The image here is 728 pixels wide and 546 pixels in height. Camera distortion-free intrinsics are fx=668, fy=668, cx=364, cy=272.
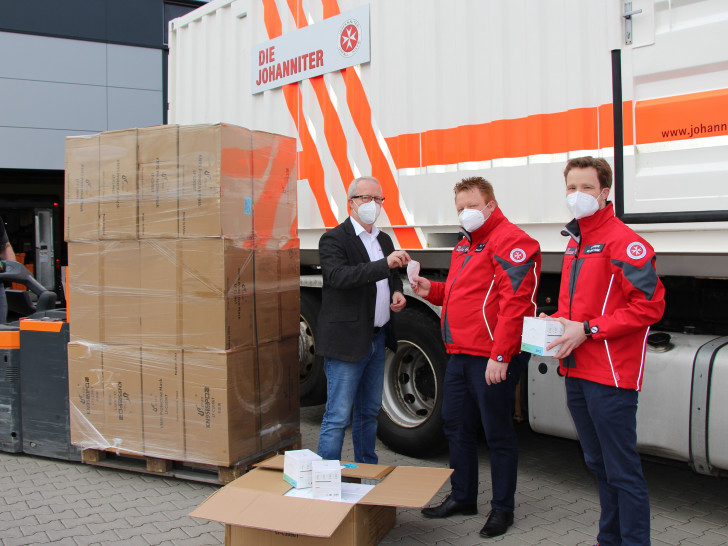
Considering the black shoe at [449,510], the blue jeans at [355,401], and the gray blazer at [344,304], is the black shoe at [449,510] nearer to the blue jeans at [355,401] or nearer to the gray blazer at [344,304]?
the blue jeans at [355,401]

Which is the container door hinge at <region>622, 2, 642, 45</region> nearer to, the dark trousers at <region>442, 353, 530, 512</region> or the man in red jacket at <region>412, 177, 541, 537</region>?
the man in red jacket at <region>412, 177, 541, 537</region>

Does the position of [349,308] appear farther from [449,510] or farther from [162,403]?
[162,403]

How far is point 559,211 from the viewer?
11.5 ft

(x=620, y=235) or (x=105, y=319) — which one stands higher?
(x=620, y=235)

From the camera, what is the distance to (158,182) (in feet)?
12.8

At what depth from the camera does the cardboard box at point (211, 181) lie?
373 centimetres

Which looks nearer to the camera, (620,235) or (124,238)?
(620,235)

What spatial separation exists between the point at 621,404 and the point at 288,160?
8.67 ft

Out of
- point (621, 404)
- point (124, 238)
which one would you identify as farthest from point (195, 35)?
point (621, 404)

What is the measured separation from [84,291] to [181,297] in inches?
29.9

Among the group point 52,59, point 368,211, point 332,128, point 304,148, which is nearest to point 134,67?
point 52,59

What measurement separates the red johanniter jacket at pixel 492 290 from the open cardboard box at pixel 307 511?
26.3 inches

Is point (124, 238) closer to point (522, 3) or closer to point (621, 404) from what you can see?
point (522, 3)

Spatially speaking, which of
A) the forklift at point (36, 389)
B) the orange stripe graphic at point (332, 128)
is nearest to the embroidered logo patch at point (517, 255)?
the orange stripe graphic at point (332, 128)
